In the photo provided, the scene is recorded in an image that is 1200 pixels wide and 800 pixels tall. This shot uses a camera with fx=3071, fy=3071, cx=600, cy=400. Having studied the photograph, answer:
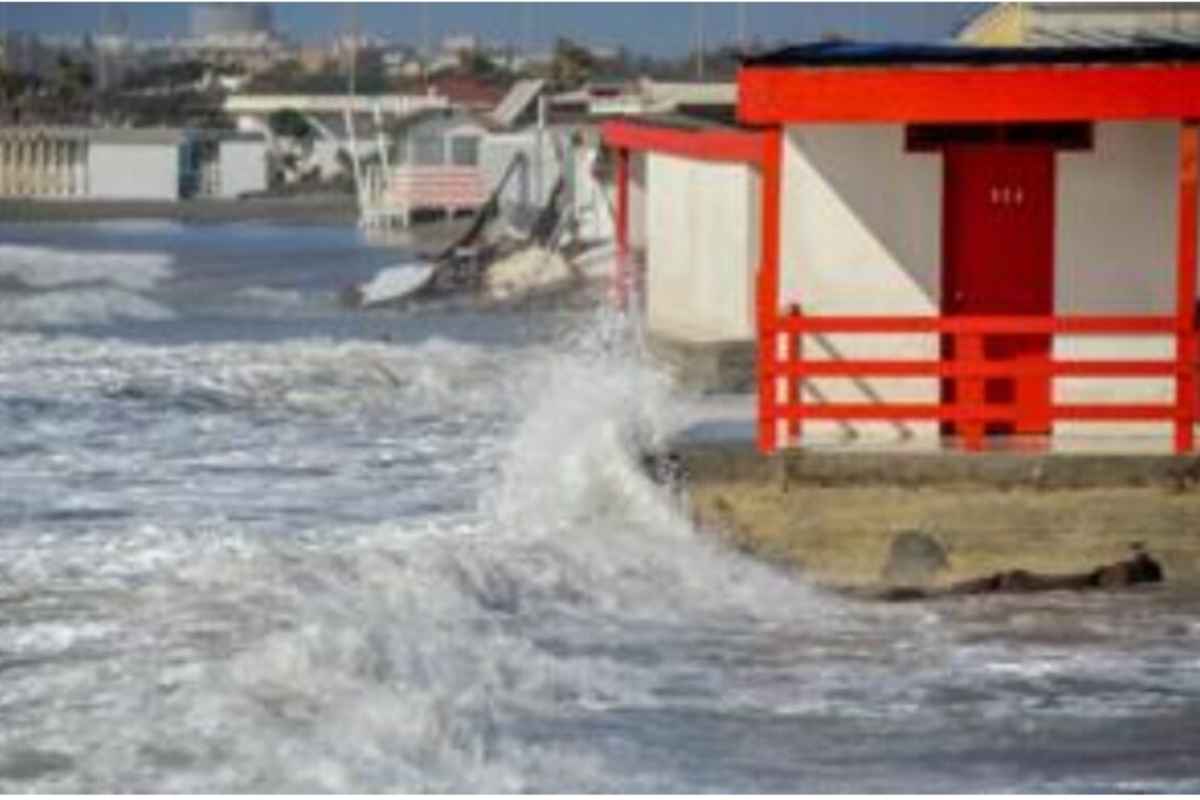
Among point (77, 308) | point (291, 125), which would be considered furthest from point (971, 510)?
point (291, 125)

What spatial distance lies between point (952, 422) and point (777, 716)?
5474 millimetres

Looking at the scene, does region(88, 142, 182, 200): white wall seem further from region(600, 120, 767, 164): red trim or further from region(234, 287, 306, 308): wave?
region(600, 120, 767, 164): red trim

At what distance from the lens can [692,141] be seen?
97.0ft

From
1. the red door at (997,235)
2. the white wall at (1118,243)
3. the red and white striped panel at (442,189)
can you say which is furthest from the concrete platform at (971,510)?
the red and white striped panel at (442,189)

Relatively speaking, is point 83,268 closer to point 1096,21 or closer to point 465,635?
point 1096,21

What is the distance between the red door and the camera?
810 inches

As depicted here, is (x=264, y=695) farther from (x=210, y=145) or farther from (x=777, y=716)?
(x=210, y=145)

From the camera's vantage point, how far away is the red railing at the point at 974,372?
19016 mm

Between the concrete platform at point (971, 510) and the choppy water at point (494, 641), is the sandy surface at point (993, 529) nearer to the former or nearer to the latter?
the concrete platform at point (971, 510)

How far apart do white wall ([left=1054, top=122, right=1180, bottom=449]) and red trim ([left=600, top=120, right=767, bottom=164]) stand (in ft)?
11.8

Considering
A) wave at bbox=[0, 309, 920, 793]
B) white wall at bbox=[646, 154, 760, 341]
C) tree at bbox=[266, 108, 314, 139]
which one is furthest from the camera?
tree at bbox=[266, 108, 314, 139]

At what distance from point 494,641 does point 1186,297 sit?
225 inches

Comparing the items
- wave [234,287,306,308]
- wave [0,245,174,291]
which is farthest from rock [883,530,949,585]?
wave [0,245,174,291]

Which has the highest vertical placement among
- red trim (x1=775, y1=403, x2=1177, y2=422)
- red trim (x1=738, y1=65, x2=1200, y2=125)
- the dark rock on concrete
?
red trim (x1=738, y1=65, x2=1200, y2=125)
